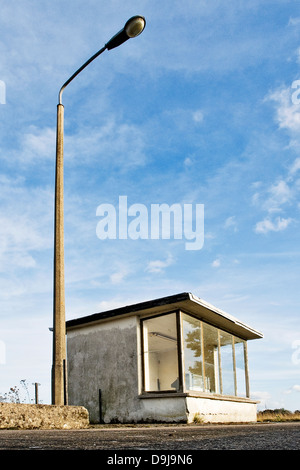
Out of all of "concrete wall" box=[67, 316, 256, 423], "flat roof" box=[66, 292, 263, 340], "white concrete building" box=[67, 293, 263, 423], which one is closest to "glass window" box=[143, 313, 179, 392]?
"white concrete building" box=[67, 293, 263, 423]

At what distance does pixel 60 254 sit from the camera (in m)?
8.80

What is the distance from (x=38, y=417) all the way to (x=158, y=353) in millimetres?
9989

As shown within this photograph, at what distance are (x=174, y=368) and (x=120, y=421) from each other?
2.41 m

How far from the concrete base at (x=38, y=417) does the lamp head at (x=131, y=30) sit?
641 cm

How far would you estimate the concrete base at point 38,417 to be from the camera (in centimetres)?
667

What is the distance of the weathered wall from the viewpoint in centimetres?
1438

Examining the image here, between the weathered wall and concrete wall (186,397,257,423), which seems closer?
concrete wall (186,397,257,423)

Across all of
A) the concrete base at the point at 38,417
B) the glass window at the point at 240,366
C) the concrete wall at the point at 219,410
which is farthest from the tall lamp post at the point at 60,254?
the glass window at the point at 240,366

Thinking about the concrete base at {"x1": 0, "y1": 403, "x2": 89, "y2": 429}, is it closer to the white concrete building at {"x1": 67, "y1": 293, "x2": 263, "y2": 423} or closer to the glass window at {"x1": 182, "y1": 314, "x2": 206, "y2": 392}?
the white concrete building at {"x1": 67, "y1": 293, "x2": 263, "y2": 423}

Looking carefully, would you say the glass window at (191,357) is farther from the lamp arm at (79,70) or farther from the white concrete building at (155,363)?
the lamp arm at (79,70)

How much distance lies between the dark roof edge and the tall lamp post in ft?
16.3

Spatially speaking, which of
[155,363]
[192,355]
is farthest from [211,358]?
[155,363]
